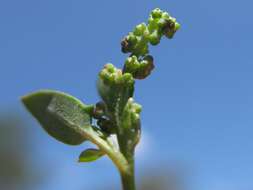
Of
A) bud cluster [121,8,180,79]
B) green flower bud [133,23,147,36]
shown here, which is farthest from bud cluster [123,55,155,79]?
green flower bud [133,23,147,36]

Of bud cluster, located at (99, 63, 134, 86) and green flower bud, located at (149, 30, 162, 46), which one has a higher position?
green flower bud, located at (149, 30, 162, 46)

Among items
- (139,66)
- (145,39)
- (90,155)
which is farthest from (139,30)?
(90,155)

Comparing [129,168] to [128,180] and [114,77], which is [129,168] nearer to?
[128,180]

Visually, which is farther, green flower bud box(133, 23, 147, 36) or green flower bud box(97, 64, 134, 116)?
green flower bud box(133, 23, 147, 36)

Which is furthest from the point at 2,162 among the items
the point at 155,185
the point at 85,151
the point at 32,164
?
the point at 85,151

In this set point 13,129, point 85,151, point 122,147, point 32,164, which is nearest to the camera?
point 122,147

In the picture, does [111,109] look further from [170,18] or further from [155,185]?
[155,185]

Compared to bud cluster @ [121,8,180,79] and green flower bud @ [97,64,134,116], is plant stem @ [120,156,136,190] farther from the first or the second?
bud cluster @ [121,8,180,79]

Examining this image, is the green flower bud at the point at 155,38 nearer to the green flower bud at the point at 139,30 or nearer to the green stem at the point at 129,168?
the green flower bud at the point at 139,30
